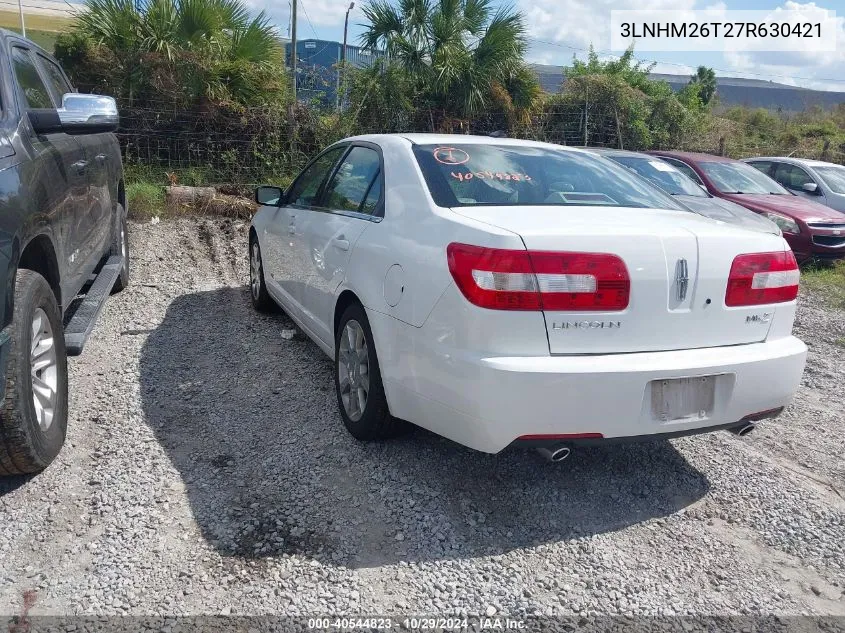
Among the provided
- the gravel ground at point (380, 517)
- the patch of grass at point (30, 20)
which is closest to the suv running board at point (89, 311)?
the gravel ground at point (380, 517)

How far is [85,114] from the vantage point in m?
3.80

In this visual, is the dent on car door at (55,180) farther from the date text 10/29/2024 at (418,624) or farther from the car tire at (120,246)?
the date text 10/29/2024 at (418,624)

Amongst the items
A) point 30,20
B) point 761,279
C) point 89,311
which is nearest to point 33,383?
point 89,311

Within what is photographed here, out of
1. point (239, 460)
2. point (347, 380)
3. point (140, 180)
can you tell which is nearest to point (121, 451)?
point (239, 460)

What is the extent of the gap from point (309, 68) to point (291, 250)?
32.7 feet

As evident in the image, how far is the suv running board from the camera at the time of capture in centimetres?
361

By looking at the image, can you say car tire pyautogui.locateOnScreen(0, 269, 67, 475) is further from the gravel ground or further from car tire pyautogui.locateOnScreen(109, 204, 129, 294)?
car tire pyautogui.locateOnScreen(109, 204, 129, 294)

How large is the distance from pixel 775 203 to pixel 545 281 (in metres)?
Result: 8.49

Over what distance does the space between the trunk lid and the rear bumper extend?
0.06 meters

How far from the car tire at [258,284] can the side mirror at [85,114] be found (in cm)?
217

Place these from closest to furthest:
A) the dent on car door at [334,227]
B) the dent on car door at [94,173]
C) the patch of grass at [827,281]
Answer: the dent on car door at [334,227] < the dent on car door at [94,173] < the patch of grass at [827,281]

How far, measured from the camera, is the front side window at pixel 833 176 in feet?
38.7

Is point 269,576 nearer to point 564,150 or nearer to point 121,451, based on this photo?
point 121,451

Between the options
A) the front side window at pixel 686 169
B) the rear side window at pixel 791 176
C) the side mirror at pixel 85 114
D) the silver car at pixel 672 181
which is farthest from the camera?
the rear side window at pixel 791 176
